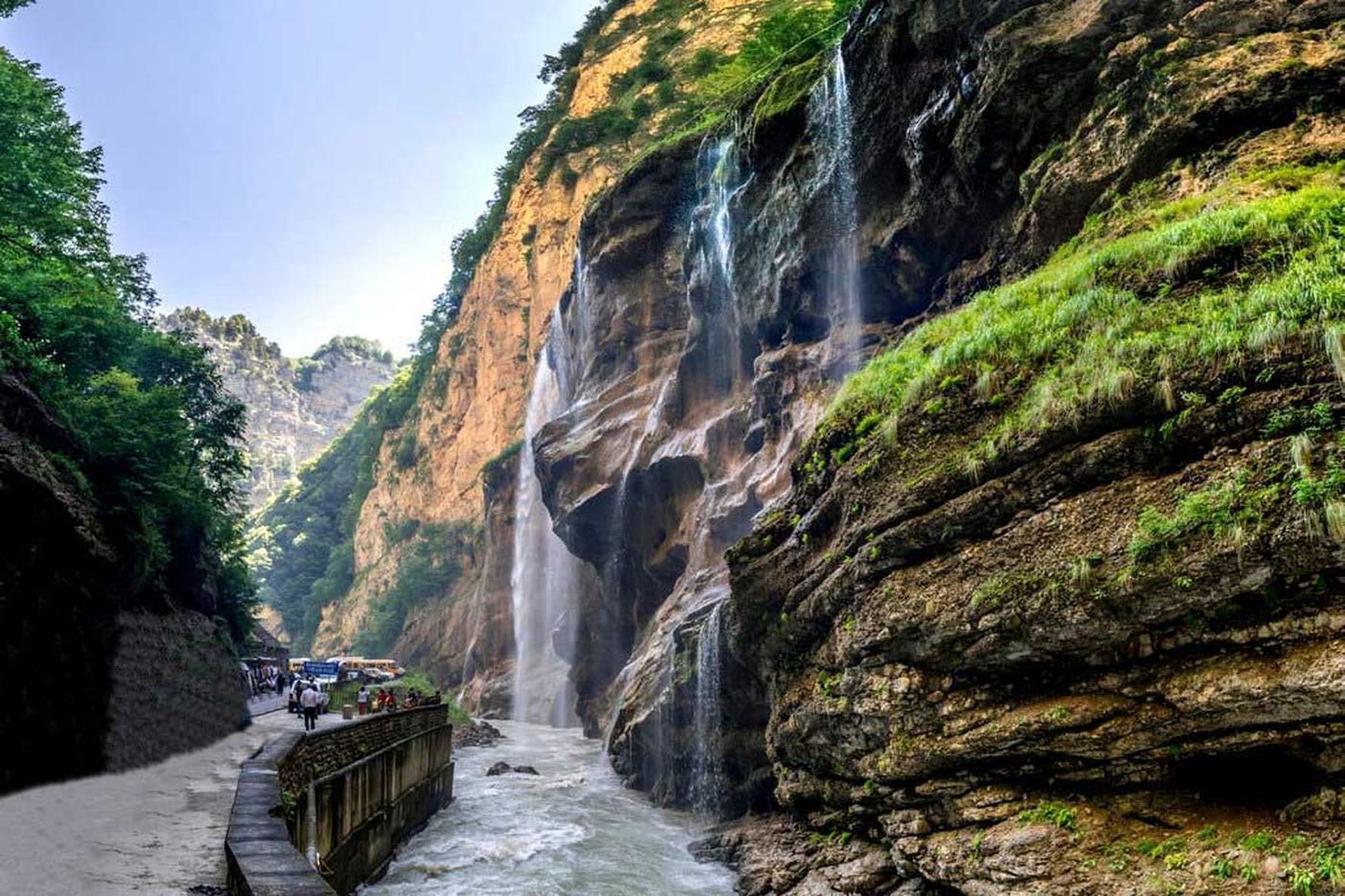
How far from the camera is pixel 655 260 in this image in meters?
35.4

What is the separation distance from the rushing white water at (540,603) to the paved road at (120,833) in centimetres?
2770

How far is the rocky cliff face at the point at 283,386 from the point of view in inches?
5664

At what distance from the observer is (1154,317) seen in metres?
9.82

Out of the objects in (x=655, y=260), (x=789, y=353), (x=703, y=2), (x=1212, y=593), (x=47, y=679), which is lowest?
(x=47, y=679)

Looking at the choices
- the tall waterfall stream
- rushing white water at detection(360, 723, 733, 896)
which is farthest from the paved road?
the tall waterfall stream

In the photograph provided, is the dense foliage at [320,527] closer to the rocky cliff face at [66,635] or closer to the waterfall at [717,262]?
the waterfall at [717,262]

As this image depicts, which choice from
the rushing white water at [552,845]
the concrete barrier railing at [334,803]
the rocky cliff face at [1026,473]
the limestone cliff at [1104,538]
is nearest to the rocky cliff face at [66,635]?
the concrete barrier railing at [334,803]

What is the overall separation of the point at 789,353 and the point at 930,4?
32.1 feet

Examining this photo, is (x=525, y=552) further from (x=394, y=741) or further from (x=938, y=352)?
(x=938, y=352)

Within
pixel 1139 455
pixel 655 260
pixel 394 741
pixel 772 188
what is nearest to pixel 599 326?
pixel 655 260

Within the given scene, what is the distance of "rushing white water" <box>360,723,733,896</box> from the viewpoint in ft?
45.1

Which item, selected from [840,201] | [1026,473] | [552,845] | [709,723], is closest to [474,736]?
[552,845]

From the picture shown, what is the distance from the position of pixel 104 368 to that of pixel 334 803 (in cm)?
2143

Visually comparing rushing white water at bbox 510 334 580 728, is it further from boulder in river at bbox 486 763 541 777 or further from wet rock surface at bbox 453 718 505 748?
boulder in river at bbox 486 763 541 777
